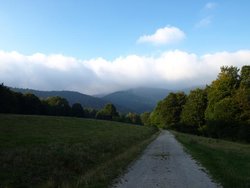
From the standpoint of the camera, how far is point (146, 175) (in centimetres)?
1655

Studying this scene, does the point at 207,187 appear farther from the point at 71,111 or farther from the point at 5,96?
the point at 71,111

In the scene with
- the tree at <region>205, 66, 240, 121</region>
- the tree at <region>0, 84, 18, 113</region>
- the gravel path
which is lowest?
the gravel path

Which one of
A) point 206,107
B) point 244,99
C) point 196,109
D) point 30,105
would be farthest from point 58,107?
→ point 244,99

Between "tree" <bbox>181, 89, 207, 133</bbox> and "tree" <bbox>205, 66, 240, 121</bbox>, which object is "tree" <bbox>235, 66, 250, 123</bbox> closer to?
"tree" <bbox>205, 66, 240, 121</bbox>

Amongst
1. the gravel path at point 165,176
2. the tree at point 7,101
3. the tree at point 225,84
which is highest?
the tree at point 225,84

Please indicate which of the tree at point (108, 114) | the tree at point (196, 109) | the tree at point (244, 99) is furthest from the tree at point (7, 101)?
the tree at point (108, 114)

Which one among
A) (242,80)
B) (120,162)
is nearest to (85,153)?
(120,162)

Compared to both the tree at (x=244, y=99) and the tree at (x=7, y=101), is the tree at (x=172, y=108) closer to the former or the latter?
the tree at (x=7, y=101)

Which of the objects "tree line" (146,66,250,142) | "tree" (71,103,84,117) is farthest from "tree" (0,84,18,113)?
"tree line" (146,66,250,142)

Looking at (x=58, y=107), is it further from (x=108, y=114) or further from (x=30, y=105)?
(x=108, y=114)

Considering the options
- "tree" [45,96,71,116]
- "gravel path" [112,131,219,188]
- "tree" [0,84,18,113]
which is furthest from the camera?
"tree" [45,96,71,116]

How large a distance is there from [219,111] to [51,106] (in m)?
67.6

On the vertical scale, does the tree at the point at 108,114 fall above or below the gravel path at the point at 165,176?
above

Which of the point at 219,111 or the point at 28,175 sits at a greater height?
the point at 219,111
